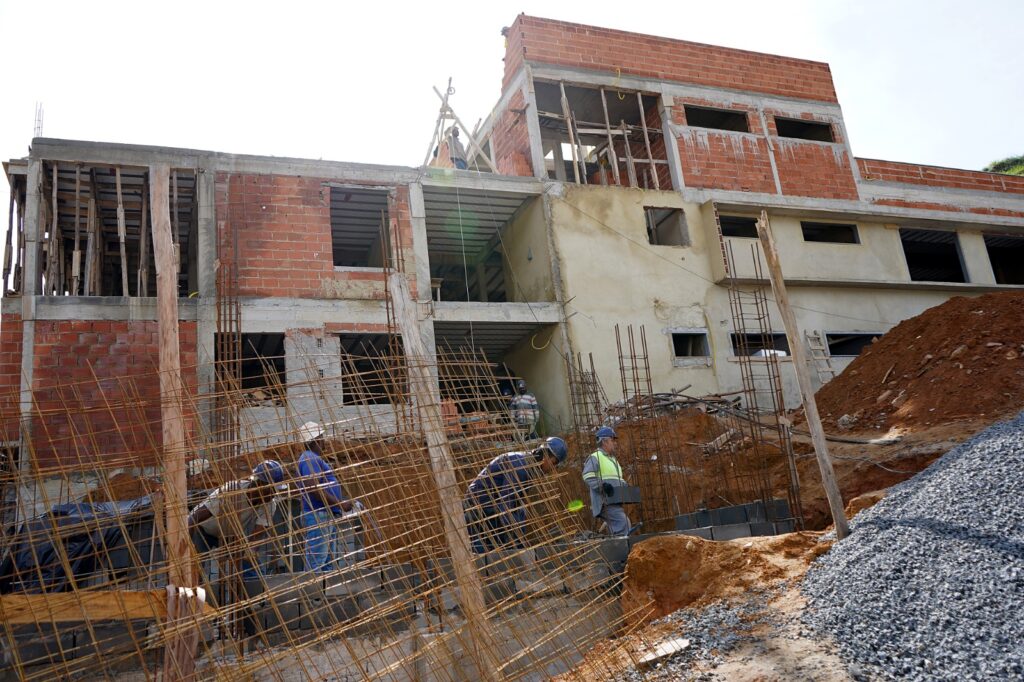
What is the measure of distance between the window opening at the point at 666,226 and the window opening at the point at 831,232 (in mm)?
3241

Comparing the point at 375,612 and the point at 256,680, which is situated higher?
the point at 375,612

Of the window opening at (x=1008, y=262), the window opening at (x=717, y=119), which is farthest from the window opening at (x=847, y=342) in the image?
the window opening at (x=1008, y=262)

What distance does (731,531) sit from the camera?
8102mm

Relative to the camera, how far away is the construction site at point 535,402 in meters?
4.84

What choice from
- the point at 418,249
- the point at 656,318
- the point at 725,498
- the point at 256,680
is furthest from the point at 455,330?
the point at 256,680

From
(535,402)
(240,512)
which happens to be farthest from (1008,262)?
(240,512)

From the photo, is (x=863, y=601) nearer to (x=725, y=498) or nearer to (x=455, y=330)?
(x=725, y=498)

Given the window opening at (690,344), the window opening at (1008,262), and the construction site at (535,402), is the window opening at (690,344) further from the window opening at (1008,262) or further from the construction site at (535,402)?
the window opening at (1008,262)

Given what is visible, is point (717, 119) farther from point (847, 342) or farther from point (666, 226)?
point (847, 342)

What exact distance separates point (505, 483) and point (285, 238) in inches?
317

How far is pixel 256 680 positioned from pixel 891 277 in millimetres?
16598

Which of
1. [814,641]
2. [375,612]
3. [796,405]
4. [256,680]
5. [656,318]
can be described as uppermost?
[656,318]

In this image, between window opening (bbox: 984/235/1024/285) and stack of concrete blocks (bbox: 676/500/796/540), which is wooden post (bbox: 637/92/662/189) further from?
window opening (bbox: 984/235/1024/285)

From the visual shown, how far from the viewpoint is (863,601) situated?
5.47 meters
